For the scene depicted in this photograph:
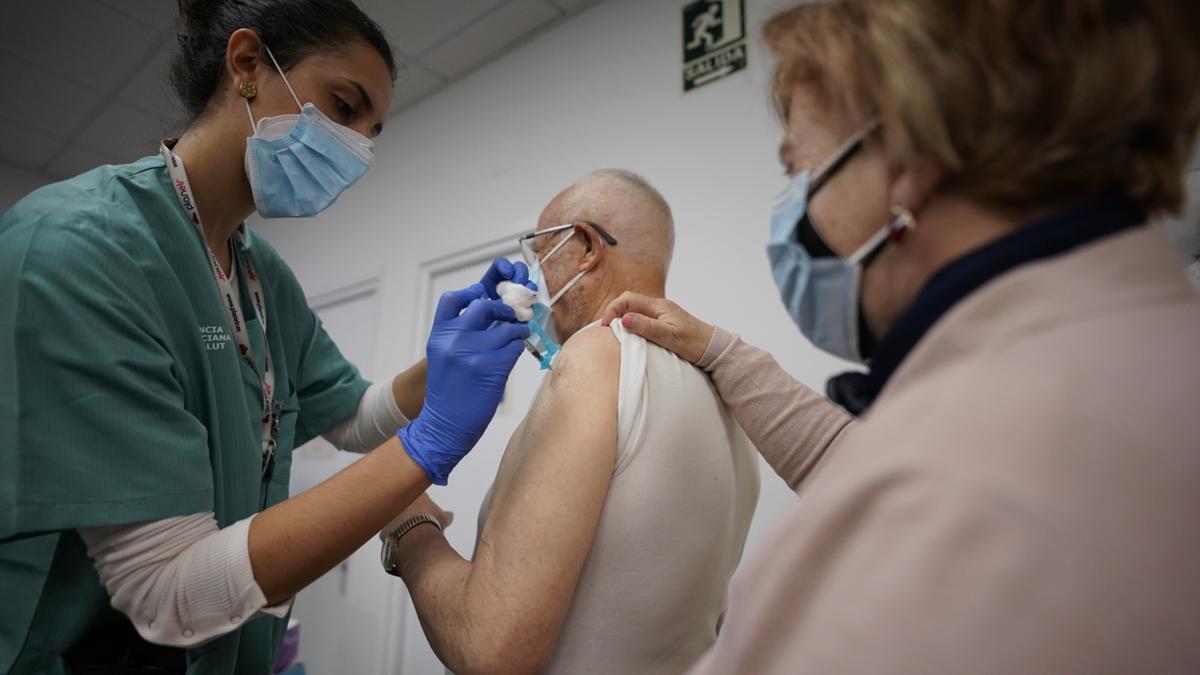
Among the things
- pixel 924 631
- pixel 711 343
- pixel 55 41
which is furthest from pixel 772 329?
pixel 55 41

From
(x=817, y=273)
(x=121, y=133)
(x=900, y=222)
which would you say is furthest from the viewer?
(x=121, y=133)

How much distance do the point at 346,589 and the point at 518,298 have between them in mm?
1986

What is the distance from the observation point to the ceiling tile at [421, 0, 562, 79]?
2.17 meters

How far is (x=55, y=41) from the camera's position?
2473 millimetres

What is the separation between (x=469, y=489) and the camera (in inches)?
83.7

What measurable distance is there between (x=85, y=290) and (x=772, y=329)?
138cm

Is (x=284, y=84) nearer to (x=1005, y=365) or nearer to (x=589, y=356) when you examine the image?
(x=589, y=356)

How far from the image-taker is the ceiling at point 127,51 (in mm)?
2203

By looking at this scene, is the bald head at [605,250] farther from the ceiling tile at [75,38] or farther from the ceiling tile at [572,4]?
the ceiling tile at [75,38]

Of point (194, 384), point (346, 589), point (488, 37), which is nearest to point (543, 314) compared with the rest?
point (194, 384)

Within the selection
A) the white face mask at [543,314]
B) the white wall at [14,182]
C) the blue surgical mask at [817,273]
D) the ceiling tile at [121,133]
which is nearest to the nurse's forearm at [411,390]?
the white face mask at [543,314]

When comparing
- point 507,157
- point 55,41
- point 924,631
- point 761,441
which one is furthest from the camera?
point 55,41

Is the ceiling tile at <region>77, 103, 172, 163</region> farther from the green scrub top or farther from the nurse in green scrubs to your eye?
the green scrub top

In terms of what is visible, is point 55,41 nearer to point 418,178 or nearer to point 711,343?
point 418,178
